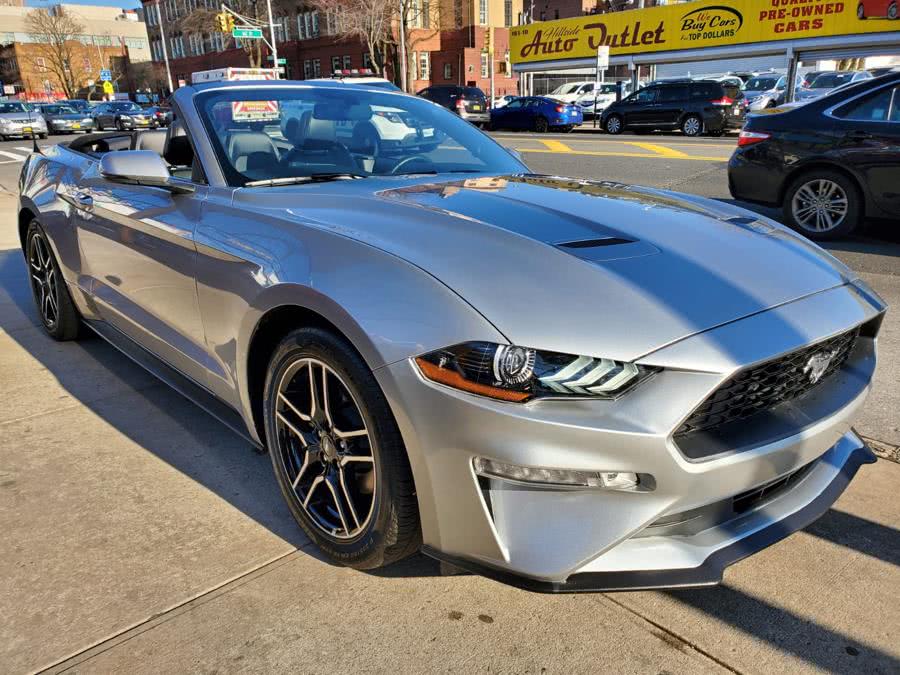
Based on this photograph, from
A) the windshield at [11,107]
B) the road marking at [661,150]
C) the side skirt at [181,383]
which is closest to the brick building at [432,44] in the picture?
the windshield at [11,107]

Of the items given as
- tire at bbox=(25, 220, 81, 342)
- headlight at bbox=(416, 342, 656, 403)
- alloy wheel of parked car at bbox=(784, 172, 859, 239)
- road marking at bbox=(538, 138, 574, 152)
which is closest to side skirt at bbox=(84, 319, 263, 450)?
tire at bbox=(25, 220, 81, 342)

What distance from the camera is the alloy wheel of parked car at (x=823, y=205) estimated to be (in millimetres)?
6840

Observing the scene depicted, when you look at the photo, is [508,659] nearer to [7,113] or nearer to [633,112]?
[633,112]

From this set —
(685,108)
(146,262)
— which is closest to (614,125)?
(685,108)

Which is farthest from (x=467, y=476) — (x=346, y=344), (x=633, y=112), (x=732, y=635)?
(x=633, y=112)

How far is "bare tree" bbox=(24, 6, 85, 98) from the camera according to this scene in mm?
80938

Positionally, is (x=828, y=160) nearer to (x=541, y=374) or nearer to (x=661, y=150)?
(x=541, y=374)

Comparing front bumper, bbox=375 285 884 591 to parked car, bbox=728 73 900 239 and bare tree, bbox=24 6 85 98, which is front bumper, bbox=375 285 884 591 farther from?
bare tree, bbox=24 6 85 98

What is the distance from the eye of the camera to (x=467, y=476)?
180cm

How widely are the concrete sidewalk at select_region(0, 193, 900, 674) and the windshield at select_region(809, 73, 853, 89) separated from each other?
1029 inches

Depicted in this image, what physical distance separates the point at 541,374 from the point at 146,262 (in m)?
2.09

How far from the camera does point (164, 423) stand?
3.51 metres

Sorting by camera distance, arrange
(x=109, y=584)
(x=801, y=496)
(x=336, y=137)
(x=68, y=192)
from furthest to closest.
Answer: (x=68, y=192) → (x=336, y=137) → (x=109, y=584) → (x=801, y=496)

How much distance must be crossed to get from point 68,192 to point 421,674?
3.40m
